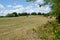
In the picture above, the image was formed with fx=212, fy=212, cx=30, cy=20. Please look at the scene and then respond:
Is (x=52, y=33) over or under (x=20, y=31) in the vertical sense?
over

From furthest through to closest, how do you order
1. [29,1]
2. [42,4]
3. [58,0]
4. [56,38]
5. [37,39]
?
[42,4] → [29,1] → [58,0] → [37,39] → [56,38]

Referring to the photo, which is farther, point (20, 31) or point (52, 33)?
point (20, 31)

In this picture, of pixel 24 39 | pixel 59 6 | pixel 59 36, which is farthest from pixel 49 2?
pixel 59 36

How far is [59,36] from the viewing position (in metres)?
9.78

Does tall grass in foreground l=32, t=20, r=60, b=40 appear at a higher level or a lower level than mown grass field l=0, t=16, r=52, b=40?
higher

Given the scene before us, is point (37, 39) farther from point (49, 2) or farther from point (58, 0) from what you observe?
point (49, 2)

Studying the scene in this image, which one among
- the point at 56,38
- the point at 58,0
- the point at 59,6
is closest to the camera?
the point at 56,38

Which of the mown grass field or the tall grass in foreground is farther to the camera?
the mown grass field

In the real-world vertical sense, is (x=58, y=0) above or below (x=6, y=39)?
above

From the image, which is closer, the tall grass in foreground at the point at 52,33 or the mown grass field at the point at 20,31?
the tall grass in foreground at the point at 52,33

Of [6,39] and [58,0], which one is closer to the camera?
[6,39]

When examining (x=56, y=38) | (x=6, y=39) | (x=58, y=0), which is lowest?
(x=6, y=39)

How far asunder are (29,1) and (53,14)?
3503 mm

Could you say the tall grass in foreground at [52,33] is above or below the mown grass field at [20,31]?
above
